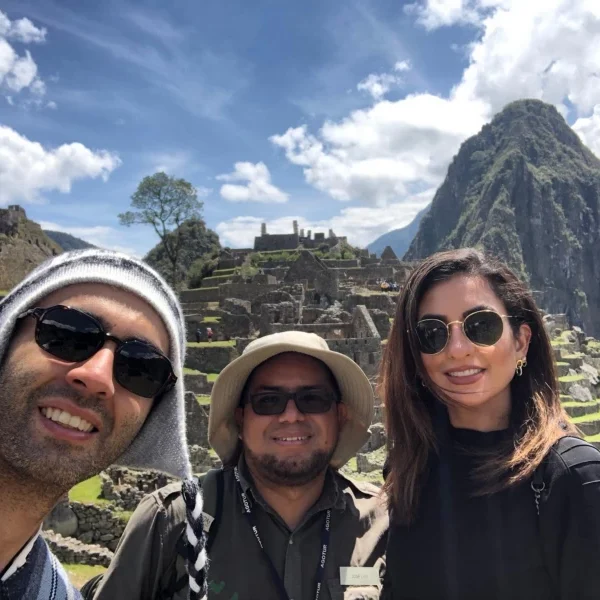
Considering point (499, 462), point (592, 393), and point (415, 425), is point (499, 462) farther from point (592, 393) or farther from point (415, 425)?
point (592, 393)

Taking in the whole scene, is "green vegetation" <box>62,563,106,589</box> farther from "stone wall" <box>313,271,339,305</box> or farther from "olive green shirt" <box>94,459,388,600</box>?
"stone wall" <box>313,271,339,305</box>

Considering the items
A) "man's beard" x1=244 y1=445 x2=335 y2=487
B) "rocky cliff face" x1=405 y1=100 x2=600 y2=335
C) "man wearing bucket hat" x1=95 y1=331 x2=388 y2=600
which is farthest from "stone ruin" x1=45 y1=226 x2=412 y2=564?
"rocky cliff face" x1=405 y1=100 x2=600 y2=335

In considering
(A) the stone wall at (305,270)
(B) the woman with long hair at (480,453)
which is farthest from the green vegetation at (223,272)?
(B) the woman with long hair at (480,453)

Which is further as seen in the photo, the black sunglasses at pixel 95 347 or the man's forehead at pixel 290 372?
the man's forehead at pixel 290 372

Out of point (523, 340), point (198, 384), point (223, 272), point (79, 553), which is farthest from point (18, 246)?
point (523, 340)

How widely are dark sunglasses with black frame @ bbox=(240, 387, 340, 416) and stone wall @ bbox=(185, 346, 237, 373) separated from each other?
15.2 m

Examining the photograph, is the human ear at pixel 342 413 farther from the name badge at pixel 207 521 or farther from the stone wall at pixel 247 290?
the stone wall at pixel 247 290

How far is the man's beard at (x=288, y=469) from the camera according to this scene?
2910mm

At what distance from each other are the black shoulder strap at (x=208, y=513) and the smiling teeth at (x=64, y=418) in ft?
3.13

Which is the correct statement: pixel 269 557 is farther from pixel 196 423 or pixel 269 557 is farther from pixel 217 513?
pixel 196 423

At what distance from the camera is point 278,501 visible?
2975mm

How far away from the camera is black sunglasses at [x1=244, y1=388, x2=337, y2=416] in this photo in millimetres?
3021

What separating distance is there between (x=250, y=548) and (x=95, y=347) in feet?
5.00

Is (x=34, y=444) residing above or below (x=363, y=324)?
below
